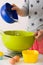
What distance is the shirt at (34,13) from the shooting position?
108cm

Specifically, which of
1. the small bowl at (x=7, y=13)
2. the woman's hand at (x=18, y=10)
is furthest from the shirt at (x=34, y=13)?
the small bowl at (x=7, y=13)

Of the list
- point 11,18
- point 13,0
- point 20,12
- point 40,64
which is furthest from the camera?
point 13,0

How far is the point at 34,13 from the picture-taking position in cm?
110

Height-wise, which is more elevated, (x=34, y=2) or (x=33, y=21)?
(x=34, y=2)

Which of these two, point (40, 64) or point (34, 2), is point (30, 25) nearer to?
point (34, 2)

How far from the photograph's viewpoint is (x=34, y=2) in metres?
1.10

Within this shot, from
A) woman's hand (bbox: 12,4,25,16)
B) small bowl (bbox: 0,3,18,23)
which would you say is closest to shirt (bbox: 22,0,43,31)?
woman's hand (bbox: 12,4,25,16)

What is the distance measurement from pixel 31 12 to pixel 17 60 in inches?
16.8

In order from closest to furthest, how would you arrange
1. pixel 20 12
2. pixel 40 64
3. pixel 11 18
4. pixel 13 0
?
pixel 40 64 < pixel 11 18 < pixel 20 12 < pixel 13 0

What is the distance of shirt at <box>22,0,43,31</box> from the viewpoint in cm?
108

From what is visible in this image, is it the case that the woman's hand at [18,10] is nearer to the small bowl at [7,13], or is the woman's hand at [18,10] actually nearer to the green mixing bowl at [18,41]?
the small bowl at [7,13]

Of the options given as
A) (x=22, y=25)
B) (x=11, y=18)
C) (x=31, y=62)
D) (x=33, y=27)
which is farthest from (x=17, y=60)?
(x=22, y=25)

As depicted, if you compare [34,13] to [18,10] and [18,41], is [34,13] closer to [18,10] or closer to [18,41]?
[18,10]

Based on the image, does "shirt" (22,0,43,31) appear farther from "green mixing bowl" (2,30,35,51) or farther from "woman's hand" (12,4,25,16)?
"green mixing bowl" (2,30,35,51)
